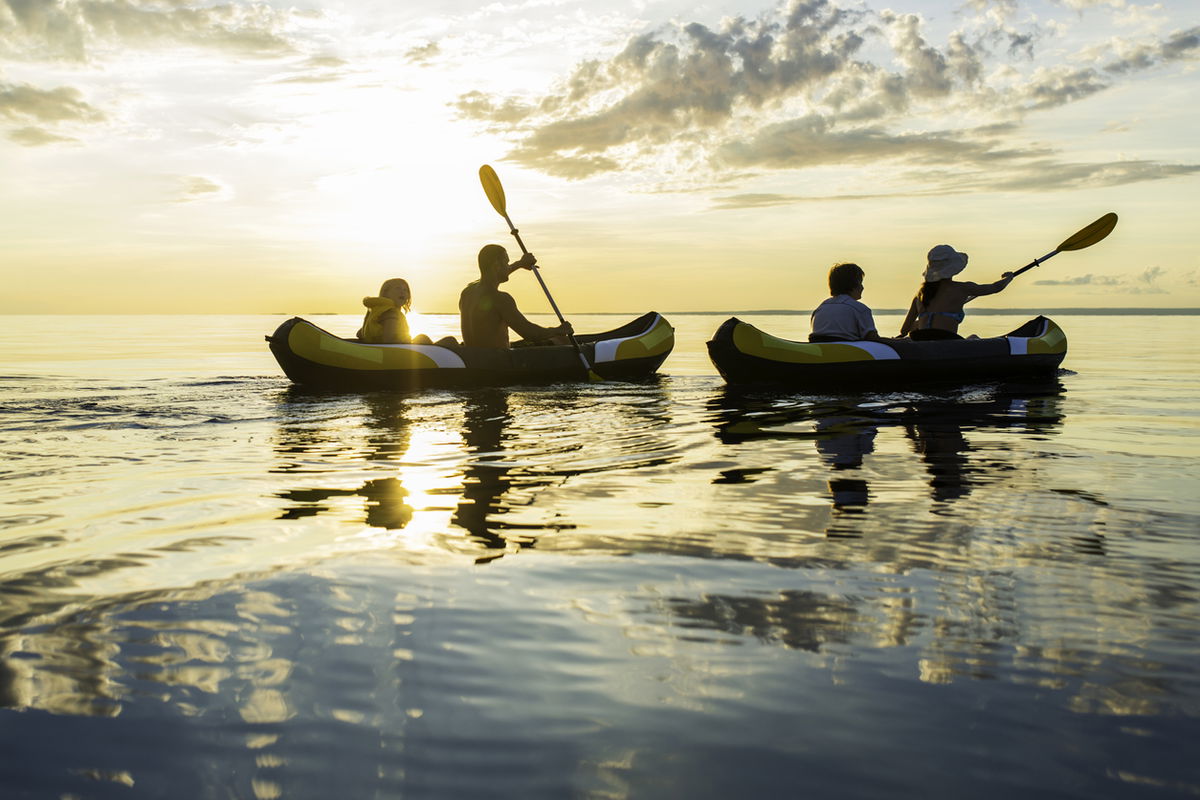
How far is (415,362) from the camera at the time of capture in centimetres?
1120

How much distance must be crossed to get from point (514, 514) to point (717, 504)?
3.41 feet

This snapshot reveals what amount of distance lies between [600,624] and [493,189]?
12.1 metres

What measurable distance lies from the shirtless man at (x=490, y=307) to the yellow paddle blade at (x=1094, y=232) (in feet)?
26.8

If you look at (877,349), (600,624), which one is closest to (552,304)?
(877,349)

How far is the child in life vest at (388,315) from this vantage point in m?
11.4

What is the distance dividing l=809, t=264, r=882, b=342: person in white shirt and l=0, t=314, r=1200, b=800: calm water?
4.50 metres

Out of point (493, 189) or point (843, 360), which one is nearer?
point (843, 360)

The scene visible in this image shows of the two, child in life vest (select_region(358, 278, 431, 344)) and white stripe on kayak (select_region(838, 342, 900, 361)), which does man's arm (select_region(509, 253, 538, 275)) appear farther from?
white stripe on kayak (select_region(838, 342, 900, 361))

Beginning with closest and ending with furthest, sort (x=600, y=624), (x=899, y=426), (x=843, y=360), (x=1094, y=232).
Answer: (x=600, y=624)
(x=899, y=426)
(x=843, y=360)
(x=1094, y=232)

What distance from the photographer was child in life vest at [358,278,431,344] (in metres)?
11.4

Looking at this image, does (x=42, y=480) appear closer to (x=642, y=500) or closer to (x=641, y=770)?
(x=642, y=500)

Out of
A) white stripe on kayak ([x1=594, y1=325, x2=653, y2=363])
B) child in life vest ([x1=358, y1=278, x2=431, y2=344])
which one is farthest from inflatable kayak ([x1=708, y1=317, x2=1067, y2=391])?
child in life vest ([x1=358, y1=278, x2=431, y2=344])

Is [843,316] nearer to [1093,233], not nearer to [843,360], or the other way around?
[843,360]

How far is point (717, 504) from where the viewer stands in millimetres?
4707
